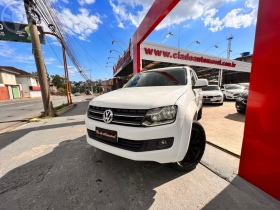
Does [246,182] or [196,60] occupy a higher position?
[196,60]

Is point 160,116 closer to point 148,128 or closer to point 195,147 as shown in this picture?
point 148,128

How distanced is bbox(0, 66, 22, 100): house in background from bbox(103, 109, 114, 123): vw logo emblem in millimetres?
34563

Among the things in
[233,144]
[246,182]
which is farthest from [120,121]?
[233,144]

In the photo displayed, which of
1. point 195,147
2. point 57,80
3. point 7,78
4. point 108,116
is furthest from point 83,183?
point 57,80

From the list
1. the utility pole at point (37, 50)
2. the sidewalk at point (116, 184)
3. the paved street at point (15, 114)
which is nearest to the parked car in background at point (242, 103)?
the sidewalk at point (116, 184)

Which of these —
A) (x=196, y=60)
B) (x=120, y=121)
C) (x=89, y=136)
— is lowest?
(x=89, y=136)

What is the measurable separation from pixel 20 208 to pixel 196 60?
14.1m

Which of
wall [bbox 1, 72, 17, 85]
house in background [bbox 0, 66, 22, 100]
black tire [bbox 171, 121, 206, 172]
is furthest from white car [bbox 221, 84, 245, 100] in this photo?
wall [bbox 1, 72, 17, 85]

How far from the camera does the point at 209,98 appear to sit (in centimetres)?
829

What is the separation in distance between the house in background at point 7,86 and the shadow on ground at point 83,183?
33.6m

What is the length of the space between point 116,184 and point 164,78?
7.23 ft

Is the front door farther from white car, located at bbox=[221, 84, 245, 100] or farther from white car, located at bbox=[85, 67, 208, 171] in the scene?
white car, located at bbox=[221, 84, 245, 100]

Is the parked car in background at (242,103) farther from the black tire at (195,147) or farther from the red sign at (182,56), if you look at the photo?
the red sign at (182,56)

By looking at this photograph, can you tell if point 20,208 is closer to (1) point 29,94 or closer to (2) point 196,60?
(2) point 196,60
